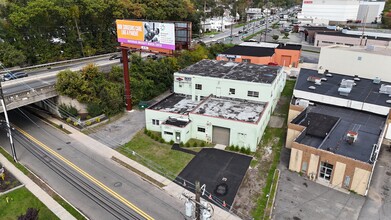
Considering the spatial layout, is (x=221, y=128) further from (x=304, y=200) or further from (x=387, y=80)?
(x=387, y=80)

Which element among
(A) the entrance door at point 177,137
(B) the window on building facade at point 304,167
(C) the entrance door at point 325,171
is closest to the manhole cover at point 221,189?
(B) the window on building facade at point 304,167

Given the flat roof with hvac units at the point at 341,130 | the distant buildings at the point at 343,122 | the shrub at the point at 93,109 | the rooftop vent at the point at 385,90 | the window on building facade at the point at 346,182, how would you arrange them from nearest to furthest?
1. the window on building facade at the point at 346,182
2. the distant buildings at the point at 343,122
3. the flat roof with hvac units at the point at 341,130
4. the rooftop vent at the point at 385,90
5. the shrub at the point at 93,109

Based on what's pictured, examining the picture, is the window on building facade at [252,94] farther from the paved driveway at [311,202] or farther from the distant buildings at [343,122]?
the paved driveway at [311,202]

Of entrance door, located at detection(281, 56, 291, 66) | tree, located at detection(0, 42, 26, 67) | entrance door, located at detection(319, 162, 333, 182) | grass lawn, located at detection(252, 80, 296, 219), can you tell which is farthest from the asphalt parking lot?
entrance door, located at detection(281, 56, 291, 66)

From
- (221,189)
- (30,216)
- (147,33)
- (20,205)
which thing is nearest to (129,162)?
(20,205)

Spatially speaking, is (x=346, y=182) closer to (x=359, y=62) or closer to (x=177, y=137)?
(x=177, y=137)

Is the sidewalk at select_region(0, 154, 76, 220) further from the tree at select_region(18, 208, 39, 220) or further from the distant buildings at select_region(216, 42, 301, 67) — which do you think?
the distant buildings at select_region(216, 42, 301, 67)

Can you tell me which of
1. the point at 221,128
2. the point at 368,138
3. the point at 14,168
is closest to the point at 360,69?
the point at 368,138
